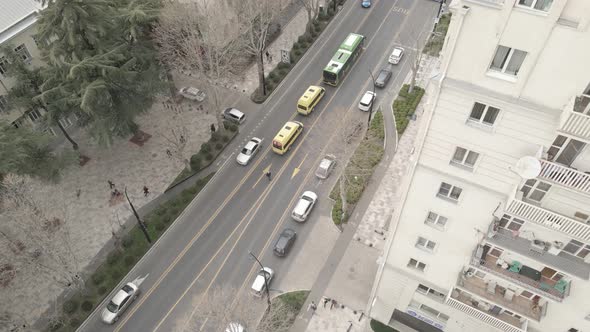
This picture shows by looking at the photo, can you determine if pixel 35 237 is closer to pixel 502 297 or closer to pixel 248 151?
pixel 248 151

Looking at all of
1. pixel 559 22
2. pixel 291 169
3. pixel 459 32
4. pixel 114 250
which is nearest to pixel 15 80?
pixel 114 250

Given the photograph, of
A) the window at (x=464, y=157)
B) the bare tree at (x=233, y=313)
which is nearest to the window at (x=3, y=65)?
the bare tree at (x=233, y=313)

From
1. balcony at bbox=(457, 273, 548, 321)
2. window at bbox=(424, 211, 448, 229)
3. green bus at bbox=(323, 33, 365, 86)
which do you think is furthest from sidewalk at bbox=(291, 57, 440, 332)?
green bus at bbox=(323, 33, 365, 86)

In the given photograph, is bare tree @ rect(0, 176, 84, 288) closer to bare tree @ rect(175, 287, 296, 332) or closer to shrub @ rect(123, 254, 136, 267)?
shrub @ rect(123, 254, 136, 267)

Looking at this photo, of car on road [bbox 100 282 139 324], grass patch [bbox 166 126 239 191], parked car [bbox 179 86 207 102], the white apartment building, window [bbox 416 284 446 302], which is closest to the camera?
the white apartment building

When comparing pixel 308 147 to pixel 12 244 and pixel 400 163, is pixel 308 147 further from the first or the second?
pixel 12 244

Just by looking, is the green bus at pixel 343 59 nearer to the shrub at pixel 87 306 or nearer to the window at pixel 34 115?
the window at pixel 34 115
